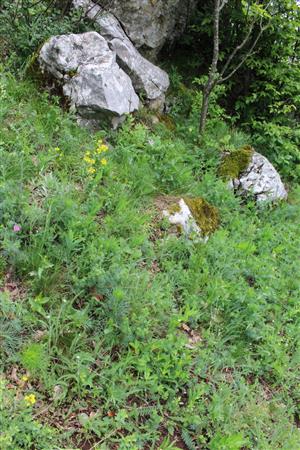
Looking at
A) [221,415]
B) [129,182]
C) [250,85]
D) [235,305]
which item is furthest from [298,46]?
[221,415]

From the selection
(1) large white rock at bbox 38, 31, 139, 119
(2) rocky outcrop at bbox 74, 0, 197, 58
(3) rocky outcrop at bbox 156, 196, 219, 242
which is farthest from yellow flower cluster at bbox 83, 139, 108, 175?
(2) rocky outcrop at bbox 74, 0, 197, 58

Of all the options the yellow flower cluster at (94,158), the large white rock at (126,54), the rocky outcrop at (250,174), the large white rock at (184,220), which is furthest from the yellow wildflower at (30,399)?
the large white rock at (126,54)

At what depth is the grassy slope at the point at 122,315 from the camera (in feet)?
10.0

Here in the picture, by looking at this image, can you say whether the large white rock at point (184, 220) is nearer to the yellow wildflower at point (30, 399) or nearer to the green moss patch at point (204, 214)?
the green moss patch at point (204, 214)

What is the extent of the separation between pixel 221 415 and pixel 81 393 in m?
1.09

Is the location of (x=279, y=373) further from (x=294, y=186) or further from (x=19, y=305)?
(x=294, y=186)

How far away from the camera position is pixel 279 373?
4.02m

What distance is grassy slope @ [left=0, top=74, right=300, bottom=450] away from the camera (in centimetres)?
306

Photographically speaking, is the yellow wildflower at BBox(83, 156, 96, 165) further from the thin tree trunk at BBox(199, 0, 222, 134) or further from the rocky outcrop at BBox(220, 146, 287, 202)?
the thin tree trunk at BBox(199, 0, 222, 134)

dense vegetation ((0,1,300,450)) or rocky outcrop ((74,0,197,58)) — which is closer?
dense vegetation ((0,1,300,450))

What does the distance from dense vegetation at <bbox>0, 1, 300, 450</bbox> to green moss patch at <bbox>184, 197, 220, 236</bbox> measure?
0.17 metres

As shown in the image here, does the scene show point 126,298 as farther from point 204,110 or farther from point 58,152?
point 204,110

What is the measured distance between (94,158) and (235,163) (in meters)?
2.38

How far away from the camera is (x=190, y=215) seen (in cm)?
501
